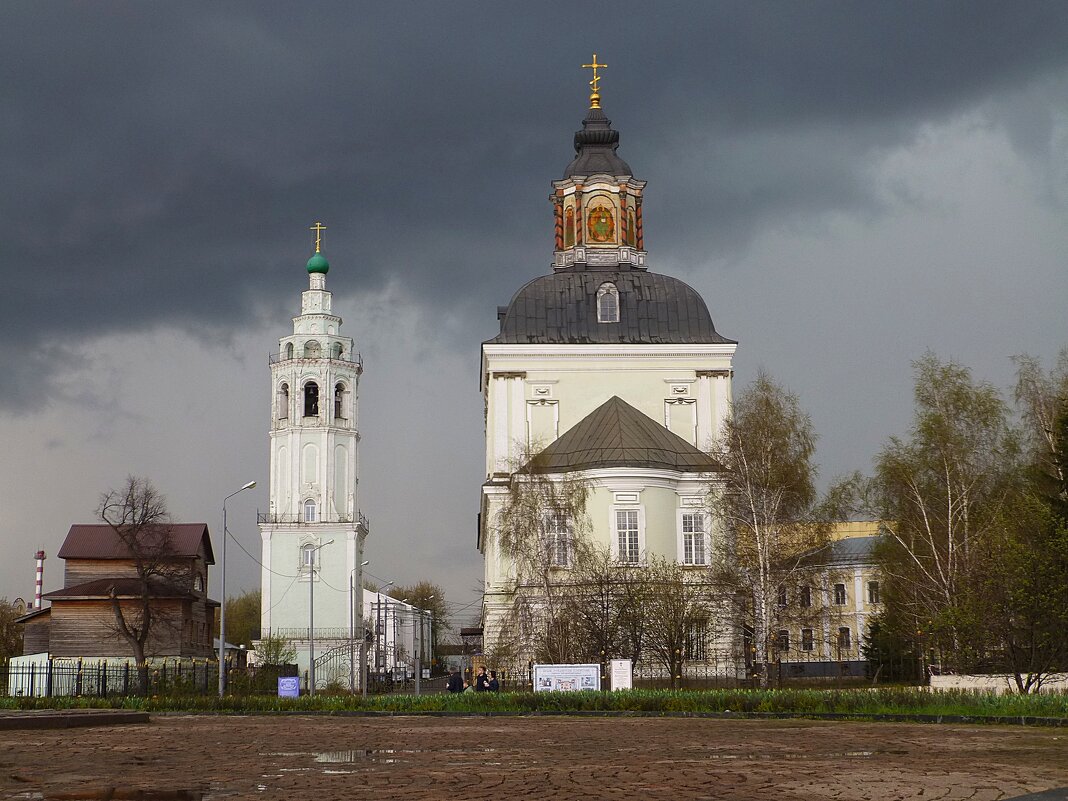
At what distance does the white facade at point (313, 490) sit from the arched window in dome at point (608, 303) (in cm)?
2807

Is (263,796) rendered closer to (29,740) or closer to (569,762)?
(569,762)

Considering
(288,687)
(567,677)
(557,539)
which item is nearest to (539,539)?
(557,539)

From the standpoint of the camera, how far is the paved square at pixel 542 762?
11.2 meters

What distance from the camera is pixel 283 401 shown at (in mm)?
91688

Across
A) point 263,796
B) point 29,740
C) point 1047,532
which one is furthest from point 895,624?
point 263,796

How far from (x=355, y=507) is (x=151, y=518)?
2043cm

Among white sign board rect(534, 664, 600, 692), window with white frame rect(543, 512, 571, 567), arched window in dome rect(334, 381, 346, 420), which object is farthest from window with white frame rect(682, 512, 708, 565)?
arched window in dome rect(334, 381, 346, 420)

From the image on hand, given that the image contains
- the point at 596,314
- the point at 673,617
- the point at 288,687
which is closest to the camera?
the point at 288,687

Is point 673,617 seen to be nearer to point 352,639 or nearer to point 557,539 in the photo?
point 557,539

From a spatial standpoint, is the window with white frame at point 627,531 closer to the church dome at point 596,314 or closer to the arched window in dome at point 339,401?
the church dome at point 596,314

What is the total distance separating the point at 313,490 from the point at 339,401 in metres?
6.39

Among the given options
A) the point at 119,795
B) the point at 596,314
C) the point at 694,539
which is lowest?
the point at 119,795

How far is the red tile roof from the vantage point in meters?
75.9

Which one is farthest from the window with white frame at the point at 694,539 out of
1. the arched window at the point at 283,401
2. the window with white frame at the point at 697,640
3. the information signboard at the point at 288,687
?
the arched window at the point at 283,401
